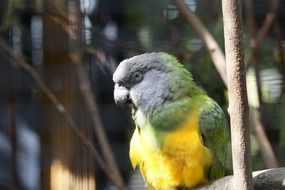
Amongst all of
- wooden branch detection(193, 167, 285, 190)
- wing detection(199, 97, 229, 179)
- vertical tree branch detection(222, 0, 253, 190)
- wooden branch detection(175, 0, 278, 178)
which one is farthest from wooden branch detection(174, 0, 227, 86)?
vertical tree branch detection(222, 0, 253, 190)

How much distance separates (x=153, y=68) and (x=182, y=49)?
18.6 inches

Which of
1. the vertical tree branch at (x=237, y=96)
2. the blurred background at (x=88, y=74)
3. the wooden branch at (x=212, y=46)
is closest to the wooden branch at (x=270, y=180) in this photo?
the vertical tree branch at (x=237, y=96)

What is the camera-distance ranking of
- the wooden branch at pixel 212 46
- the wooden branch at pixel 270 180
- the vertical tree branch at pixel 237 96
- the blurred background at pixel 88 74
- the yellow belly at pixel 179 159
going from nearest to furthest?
the vertical tree branch at pixel 237 96 < the wooden branch at pixel 270 180 < the yellow belly at pixel 179 159 < the wooden branch at pixel 212 46 < the blurred background at pixel 88 74

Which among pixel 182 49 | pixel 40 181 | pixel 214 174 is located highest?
pixel 182 49

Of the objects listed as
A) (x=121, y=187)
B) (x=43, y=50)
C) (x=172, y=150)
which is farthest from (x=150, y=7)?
(x=172, y=150)

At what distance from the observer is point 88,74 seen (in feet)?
4.76

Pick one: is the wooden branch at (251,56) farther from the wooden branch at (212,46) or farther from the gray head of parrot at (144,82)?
the gray head of parrot at (144,82)

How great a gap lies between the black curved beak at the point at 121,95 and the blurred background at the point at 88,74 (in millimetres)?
389

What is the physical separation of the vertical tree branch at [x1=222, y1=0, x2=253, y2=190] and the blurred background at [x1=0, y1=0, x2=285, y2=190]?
29.3 inches

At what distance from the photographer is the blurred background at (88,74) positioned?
1390 millimetres

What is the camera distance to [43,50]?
141 centimetres

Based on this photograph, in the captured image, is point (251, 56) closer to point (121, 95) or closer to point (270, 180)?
point (121, 95)

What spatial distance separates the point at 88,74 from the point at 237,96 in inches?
33.7

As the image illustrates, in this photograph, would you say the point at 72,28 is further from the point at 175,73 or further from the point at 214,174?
the point at 214,174
